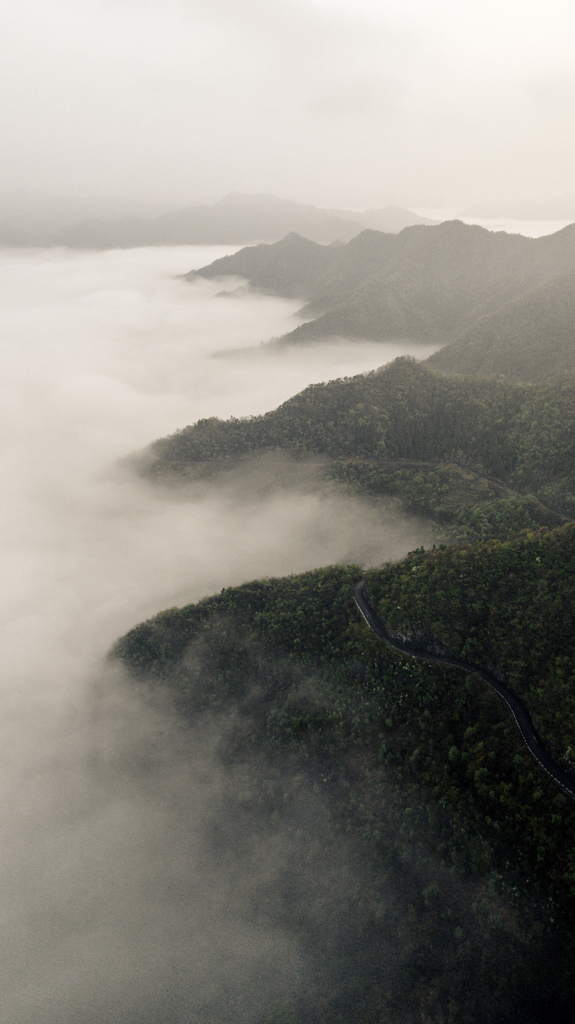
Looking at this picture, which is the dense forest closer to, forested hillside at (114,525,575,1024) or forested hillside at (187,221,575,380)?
forested hillside at (114,525,575,1024)

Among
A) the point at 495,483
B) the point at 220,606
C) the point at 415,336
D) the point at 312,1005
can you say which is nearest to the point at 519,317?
the point at 415,336

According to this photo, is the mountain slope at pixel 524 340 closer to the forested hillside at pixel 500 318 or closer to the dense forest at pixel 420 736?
the forested hillside at pixel 500 318

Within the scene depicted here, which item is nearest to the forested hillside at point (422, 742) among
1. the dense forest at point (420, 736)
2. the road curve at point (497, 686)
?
the dense forest at point (420, 736)

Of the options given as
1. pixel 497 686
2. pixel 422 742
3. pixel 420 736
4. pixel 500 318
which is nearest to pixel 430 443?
pixel 497 686

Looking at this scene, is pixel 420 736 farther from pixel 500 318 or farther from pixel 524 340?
pixel 500 318

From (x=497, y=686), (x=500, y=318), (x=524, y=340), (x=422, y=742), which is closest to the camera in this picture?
(x=422, y=742)

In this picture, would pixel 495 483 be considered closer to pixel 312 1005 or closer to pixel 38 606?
pixel 312 1005
